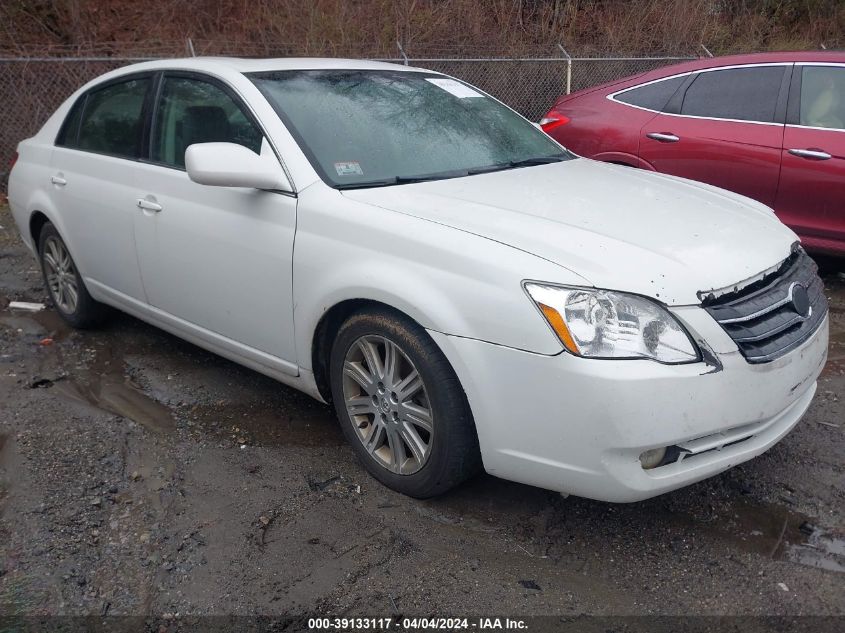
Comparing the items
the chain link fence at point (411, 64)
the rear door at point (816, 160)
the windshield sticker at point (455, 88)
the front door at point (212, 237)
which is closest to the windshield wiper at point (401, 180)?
the front door at point (212, 237)

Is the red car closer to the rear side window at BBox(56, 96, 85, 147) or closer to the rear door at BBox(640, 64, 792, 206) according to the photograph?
the rear door at BBox(640, 64, 792, 206)

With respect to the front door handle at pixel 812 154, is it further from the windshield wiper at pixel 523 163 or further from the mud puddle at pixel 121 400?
the mud puddle at pixel 121 400

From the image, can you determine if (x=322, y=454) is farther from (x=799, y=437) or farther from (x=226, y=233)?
(x=799, y=437)

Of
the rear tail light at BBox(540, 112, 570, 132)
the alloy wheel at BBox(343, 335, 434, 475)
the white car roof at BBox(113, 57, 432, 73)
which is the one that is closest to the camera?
the alloy wheel at BBox(343, 335, 434, 475)

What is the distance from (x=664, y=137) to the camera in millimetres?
6086

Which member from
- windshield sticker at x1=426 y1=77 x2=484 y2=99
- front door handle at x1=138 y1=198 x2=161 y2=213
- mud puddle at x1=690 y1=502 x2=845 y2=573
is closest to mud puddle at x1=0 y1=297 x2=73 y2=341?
front door handle at x1=138 y1=198 x2=161 y2=213

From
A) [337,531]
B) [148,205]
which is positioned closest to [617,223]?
[337,531]

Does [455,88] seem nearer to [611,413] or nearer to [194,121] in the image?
[194,121]

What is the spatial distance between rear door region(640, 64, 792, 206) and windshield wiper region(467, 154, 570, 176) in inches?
79.7

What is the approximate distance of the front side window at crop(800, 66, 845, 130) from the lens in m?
5.58

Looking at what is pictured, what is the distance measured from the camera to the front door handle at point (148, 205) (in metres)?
4.09

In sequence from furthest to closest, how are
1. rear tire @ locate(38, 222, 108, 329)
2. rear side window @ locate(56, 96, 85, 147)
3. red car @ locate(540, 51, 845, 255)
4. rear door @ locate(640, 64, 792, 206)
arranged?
rear door @ locate(640, 64, 792, 206) < red car @ locate(540, 51, 845, 255) < rear tire @ locate(38, 222, 108, 329) < rear side window @ locate(56, 96, 85, 147)

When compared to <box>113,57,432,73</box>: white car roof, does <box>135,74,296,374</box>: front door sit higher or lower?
lower

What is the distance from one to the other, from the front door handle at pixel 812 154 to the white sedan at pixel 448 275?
81.4 inches
